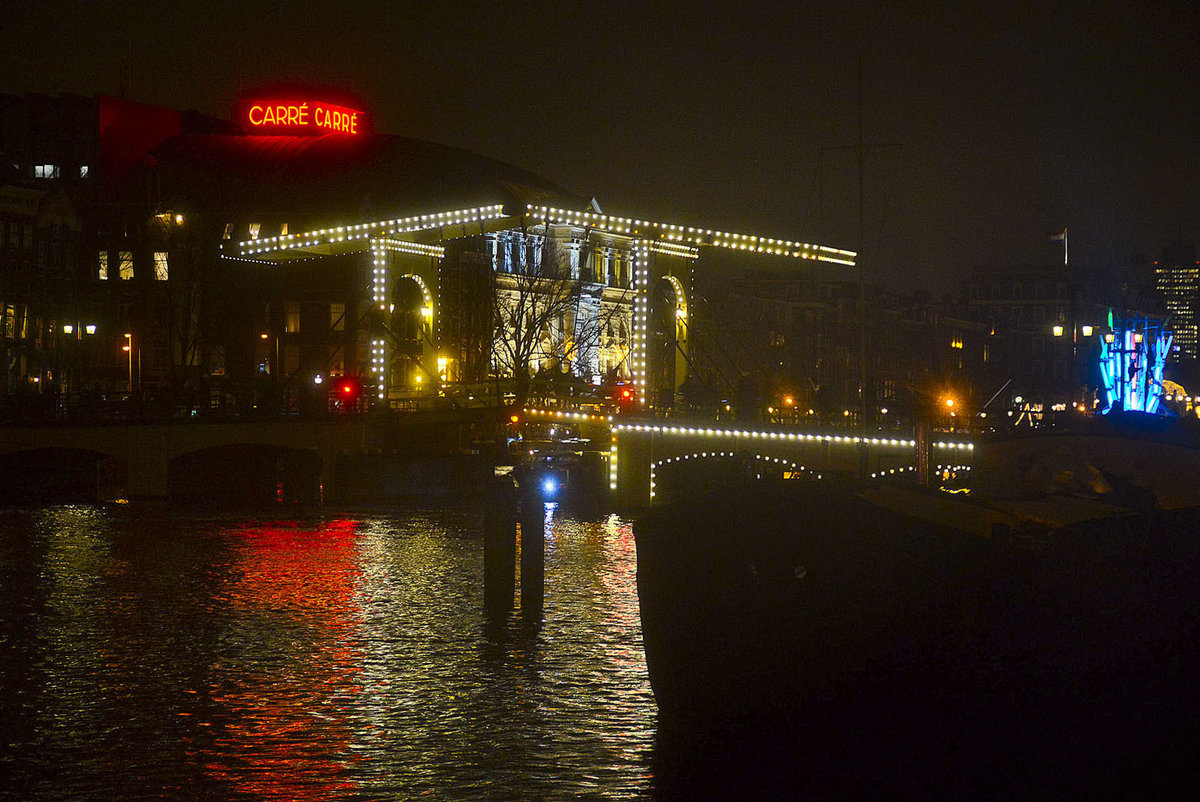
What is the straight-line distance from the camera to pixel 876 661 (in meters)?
12.2

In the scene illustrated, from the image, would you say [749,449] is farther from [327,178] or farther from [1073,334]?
[1073,334]

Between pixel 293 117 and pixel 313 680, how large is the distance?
2724 inches

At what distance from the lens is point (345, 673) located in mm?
14547

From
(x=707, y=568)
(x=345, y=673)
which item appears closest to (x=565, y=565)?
(x=345, y=673)

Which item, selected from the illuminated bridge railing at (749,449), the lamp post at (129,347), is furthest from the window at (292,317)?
the illuminated bridge railing at (749,449)

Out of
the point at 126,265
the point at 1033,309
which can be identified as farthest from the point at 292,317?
the point at 1033,309

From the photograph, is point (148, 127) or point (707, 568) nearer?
point (707, 568)

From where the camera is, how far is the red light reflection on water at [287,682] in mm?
10523

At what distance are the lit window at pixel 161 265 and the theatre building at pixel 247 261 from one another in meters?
0.15

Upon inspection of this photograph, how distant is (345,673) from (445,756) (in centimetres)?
378

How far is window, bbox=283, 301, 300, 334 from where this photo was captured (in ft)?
245

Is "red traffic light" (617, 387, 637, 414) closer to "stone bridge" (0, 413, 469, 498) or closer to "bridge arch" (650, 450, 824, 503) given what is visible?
"bridge arch" (650, 450, 824, 503)

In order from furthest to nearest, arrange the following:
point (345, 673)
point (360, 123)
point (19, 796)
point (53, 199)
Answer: point (360, 123)
point (53, 199)
point (345, 673)
point (19, 796)

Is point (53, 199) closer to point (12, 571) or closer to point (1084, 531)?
point (12, 571)
